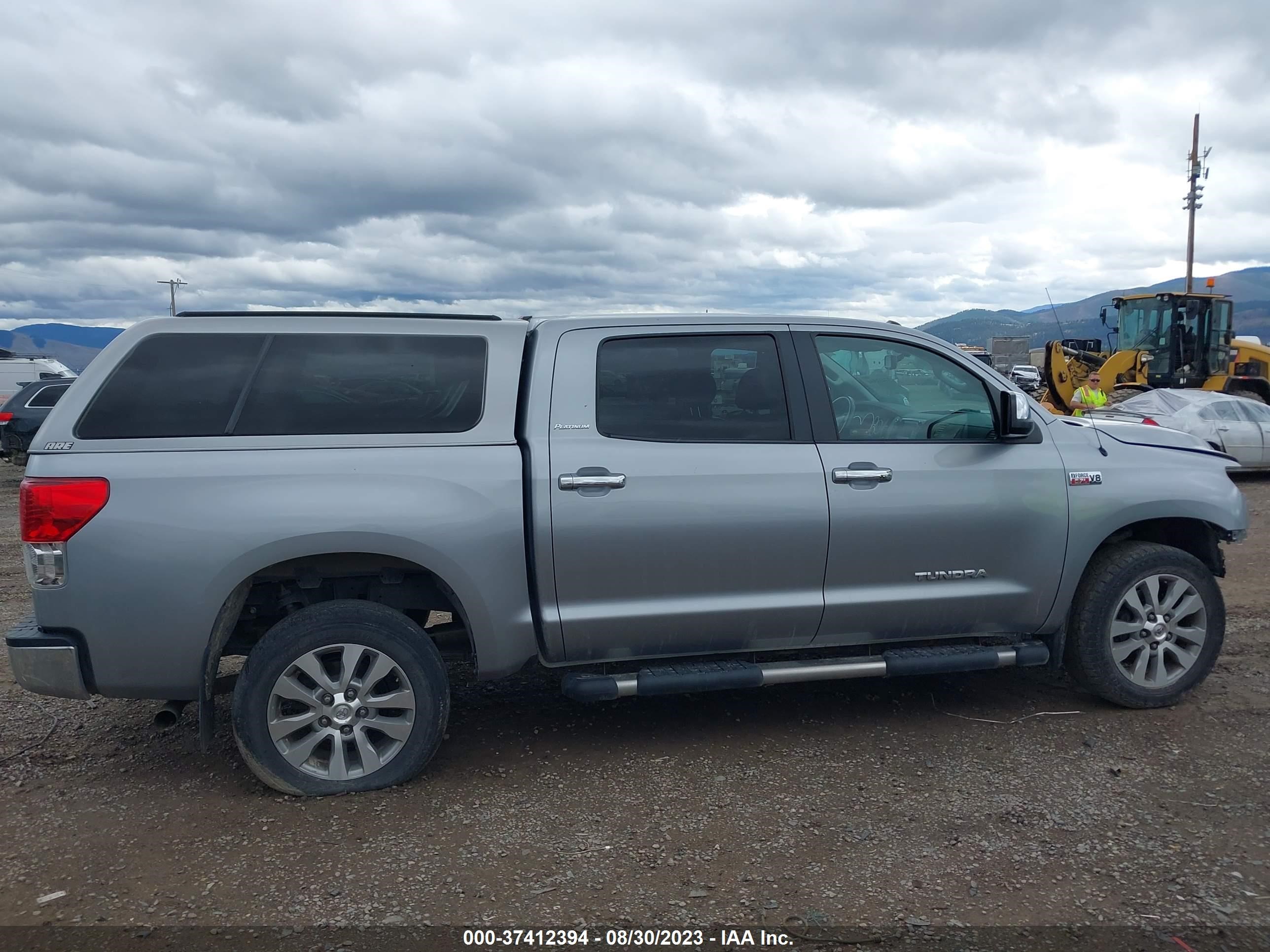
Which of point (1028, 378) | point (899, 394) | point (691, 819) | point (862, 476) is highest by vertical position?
point (899, 394)

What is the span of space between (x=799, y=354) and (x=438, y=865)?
2.61 metres

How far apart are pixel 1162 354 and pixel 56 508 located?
20.1 meters

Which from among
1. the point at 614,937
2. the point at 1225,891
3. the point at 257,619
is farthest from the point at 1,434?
the point at 1225,891

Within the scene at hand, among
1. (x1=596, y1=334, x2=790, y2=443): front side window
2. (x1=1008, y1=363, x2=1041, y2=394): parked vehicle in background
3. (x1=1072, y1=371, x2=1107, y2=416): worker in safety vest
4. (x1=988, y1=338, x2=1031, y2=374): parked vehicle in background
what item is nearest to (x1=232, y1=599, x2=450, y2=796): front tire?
(x1=596, y1=334, x2=790, y2=443): front side window

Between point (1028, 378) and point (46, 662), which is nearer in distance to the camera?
point (46, 662)

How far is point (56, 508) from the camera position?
12.1 ft

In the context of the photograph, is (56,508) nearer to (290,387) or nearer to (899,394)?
(290,387)

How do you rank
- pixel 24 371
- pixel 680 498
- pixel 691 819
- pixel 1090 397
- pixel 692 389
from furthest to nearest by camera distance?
pixel 24 371 → pixel 1090 397 → pixel 692 389 → pixel 680 498 → pixel 691 819

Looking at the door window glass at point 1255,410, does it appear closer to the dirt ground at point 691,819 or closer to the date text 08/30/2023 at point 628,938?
the dirt ground at point 691,819

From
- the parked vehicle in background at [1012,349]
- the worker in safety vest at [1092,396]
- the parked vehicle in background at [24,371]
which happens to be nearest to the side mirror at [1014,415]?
the worker in safety vest at [1092,396]

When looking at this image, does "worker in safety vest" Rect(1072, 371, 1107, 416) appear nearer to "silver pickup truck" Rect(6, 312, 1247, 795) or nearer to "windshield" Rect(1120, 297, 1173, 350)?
"windshield" Rect(1120, 297, 1173, 350)

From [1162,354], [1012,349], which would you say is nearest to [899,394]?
[1162,354]

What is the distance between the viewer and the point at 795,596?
14.3ft

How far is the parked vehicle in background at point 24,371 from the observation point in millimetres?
22391
